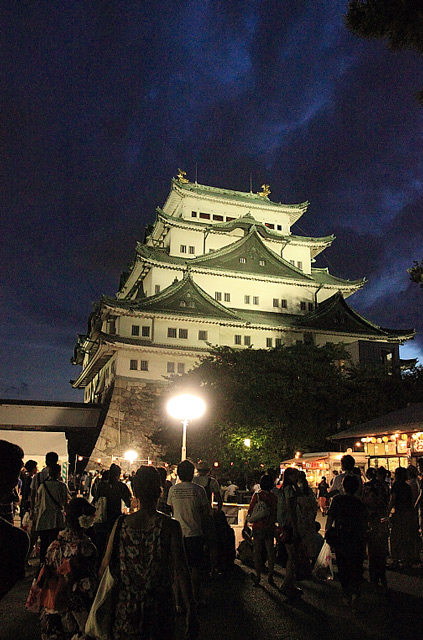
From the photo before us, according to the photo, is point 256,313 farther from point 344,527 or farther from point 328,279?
point 344,527

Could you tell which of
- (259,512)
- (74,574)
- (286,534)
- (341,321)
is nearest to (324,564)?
(286,534)

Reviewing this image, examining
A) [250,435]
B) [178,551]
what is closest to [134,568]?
[178,551]

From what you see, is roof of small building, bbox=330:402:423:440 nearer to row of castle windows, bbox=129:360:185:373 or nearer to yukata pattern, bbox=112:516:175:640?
yukata pattern, bbox=112:516:175:640

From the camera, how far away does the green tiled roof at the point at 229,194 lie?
46.4 metres

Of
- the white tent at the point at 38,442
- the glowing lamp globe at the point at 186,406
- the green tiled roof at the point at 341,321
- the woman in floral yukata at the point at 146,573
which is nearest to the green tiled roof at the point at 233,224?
the green tiled roof at the point at 341,321

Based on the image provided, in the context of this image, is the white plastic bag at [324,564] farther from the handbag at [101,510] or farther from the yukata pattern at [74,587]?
the yukata pattern at [74,587]

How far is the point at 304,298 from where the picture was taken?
1788 inches

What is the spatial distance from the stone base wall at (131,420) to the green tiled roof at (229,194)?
17.4 m

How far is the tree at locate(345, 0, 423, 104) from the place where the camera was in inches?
387

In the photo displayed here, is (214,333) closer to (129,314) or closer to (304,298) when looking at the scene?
(129,314)

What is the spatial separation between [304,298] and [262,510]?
37.6 metres

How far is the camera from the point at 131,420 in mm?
37094

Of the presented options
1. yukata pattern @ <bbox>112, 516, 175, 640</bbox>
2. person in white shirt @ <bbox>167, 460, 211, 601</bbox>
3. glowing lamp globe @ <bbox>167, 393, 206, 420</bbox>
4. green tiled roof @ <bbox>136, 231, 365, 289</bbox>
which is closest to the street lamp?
glowing lamp globe @ <bbox>167, 393, 206, 420</bbox>

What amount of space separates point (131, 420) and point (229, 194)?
22.3 m
